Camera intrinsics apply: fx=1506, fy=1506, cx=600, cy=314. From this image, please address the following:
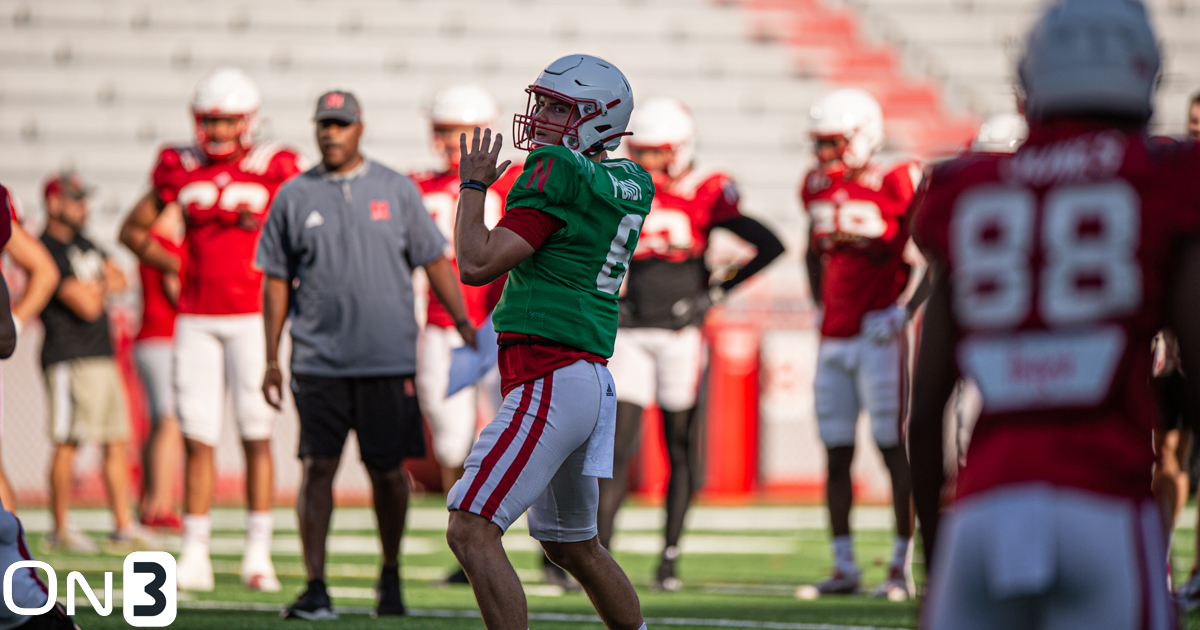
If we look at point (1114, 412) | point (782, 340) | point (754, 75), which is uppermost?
point (754, 75)

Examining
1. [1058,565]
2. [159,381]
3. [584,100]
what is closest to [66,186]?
[159,381]

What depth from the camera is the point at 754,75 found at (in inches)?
659

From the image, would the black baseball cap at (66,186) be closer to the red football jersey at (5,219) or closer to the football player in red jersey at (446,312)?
the football player in red jersey at (446,312)

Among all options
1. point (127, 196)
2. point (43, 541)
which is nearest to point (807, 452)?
point (43, 541)

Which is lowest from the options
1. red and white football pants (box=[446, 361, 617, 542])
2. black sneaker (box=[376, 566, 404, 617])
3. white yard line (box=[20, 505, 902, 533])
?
white yard line (box=[20, 505, 902, 533])

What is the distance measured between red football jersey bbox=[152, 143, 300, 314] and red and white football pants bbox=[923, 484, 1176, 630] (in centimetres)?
516

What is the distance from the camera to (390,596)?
566 centimetres

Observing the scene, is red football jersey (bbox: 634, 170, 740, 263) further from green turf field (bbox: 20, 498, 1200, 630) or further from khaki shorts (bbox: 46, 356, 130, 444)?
khaki shorts (bbox: 46, 356, 130, 444)

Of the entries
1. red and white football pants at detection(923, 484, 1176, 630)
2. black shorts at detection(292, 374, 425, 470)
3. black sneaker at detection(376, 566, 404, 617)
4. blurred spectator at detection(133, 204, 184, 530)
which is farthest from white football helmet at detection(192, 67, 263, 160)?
red and white football pants at detection(923, 484, 1176, 630)

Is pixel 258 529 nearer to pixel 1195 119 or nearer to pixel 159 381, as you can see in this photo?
pixel 159 381

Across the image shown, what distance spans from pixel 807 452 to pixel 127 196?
752 cm

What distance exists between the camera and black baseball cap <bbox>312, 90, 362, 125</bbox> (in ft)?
19.3

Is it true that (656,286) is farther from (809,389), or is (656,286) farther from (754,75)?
(754,75)

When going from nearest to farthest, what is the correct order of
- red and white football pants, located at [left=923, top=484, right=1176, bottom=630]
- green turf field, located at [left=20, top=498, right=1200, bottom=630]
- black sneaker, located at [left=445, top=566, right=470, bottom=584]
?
1. red and white football pants, located at [left=923, top=484, right=1176, bottom=630]
2. green turf field, located at [left=20, top=498, right=1200, bottom=630]
3. black sneaker, located at [left=445, top=566, right=470, bottom=584]
